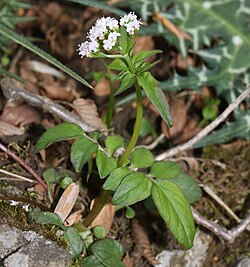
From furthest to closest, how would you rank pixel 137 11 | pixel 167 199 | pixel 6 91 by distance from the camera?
pixel 137 11, pixel 6 91, pixel 167 199

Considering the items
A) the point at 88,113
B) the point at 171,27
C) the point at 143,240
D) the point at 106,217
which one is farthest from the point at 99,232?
the point at 171,27

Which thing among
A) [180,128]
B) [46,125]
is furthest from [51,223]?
[180,128]

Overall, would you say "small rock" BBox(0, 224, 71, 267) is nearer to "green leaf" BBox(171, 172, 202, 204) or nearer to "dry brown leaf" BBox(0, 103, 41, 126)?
"green leaf" BBox(171, 172, 202, 204)

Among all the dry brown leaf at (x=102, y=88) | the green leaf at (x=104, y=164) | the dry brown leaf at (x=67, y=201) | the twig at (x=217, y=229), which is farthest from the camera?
the dry brown leaf at (x=102, y=88)

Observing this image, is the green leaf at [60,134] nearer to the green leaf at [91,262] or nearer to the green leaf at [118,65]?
the green leaf at [118,65]

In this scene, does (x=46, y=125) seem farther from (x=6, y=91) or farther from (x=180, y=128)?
(x=180, y=128)

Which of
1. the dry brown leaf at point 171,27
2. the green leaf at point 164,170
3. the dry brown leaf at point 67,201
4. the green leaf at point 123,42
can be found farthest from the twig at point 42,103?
the dry brown leaf at point 171,27

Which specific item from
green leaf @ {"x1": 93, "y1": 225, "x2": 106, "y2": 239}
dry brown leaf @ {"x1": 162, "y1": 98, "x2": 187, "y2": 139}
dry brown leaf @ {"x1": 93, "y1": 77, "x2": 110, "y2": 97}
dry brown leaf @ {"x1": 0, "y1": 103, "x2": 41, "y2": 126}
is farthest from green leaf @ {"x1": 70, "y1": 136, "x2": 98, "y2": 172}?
dry brown leaf @ {"x1": 93, "y1": 77, "x2": 110, "y2": 97}
